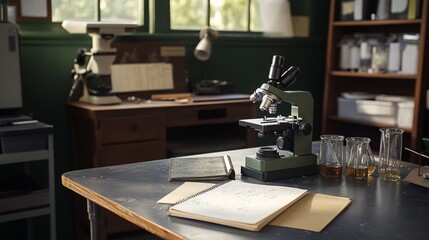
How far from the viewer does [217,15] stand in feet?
12.8

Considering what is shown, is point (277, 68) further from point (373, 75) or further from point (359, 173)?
point (373, 75)

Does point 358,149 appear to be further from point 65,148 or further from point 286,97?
point 65,148

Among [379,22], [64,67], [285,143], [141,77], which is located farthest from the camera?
[379,22]

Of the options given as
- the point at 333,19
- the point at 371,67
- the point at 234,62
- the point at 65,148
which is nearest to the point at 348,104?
the point at 371,67

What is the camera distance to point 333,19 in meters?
4.10

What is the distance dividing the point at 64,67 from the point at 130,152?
2.33 feet

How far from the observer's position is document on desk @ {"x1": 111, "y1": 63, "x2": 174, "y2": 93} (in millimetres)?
3299

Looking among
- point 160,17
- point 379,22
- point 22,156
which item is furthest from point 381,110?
point 22,156

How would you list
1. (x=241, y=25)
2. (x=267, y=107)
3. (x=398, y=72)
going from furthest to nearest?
(x=241, y=25), (x=398, y=72), (x=267, y=107)

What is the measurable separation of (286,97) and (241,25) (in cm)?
236

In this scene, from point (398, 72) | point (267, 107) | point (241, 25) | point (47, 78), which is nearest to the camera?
point (267, 107)

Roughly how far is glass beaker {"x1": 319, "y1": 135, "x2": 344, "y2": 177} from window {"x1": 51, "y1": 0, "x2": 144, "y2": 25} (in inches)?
81.6

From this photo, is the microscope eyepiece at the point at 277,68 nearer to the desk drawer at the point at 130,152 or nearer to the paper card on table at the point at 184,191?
the paper card on table at the point at 184,191

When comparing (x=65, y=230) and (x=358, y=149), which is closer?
(x=358, y=149)
